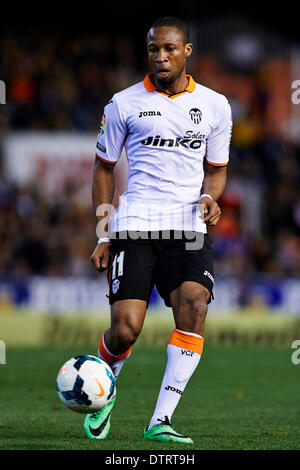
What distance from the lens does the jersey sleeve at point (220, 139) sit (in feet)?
20.5

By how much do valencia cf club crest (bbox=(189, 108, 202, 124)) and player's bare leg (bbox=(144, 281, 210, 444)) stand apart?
41.1 inches

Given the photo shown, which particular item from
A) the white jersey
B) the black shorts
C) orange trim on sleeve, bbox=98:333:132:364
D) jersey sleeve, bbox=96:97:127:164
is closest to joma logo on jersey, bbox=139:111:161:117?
the white jersey

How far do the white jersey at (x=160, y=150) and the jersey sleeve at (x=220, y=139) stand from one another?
0.24 ft

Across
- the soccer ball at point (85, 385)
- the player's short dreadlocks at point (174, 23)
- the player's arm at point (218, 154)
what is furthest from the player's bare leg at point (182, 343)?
the player's short dreadlocks at point (174, 23)

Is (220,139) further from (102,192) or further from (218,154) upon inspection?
(102,192)

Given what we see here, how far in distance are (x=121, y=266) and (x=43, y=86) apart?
1472 cm

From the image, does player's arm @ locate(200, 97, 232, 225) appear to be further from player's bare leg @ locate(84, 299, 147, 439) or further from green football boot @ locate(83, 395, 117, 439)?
green football boot @ locate(83, 395, 117, 439)

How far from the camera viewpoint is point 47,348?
47.6 feet

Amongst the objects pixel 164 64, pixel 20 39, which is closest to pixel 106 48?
pixel 20 39

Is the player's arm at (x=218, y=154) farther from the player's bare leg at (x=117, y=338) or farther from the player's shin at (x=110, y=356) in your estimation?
the player's shin at (x=110, y=356)

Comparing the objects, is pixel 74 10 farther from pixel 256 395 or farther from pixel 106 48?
pixel 256 395

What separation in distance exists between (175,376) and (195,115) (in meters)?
1.66

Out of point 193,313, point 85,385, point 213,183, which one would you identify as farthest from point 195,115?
point 85,385
